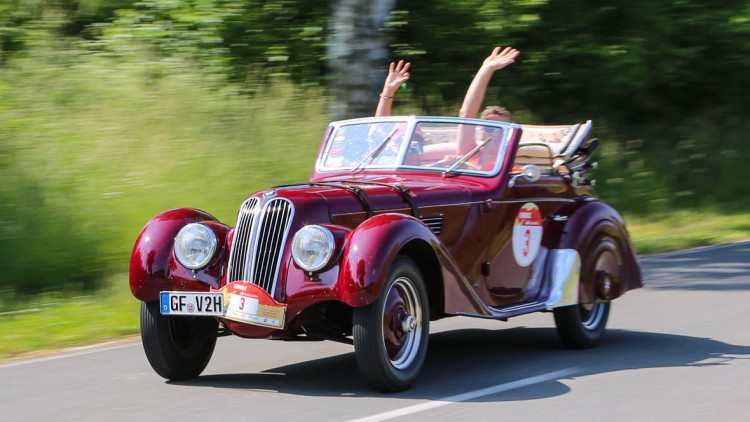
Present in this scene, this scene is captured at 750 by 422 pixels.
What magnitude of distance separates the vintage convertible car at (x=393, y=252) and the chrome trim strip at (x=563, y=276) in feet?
0.03

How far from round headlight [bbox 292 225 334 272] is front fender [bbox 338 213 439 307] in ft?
0.34

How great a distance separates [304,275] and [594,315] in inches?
Answer: 113

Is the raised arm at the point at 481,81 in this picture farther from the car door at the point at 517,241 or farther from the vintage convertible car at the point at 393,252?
the car door at the point at 517,241

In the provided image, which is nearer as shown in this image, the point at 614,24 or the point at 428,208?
the point at 428,208

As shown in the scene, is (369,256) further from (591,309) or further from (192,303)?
(591,309)

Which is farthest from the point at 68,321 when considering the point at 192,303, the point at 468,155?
the point at 468,155

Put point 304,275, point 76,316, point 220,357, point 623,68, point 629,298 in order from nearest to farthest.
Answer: point 304,275, point 220,357, point 76,316, point 629,298, point 623,68

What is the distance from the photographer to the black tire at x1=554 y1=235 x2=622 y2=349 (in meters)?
7.82

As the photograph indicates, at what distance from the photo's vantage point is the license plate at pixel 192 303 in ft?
20.5

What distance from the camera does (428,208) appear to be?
22.9ft

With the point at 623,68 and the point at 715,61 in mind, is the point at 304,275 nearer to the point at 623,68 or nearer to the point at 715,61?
the point at 623,68

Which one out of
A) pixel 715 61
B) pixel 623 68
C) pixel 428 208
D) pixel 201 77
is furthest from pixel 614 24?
pixel 428 208

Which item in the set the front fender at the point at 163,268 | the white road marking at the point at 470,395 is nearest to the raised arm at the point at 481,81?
the white road marking at the point at 470,395

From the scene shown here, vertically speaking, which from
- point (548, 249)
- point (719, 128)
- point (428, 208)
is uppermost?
point (428, 208)
